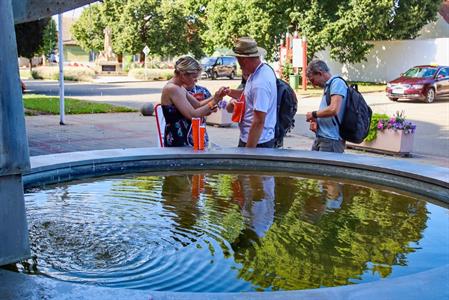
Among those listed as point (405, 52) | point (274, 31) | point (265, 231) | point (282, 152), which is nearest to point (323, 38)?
point (274, 31)

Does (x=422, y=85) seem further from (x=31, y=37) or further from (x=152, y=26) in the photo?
(x=152, y=26)

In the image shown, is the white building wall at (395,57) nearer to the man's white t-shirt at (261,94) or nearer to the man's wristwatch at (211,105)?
the man's white t-shirt at (261,94)

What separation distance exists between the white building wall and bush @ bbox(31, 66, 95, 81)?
54.5 ft

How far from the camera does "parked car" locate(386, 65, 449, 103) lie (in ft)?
79.2

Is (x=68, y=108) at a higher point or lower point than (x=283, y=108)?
lower

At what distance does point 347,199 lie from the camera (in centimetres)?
454

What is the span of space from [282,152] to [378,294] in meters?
3.35

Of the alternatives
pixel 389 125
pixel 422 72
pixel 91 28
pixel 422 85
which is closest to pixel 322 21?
pixel 422 72

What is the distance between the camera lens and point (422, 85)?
952 inches

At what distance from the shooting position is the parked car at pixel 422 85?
79.2 ft

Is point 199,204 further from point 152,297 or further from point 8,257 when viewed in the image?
point 152,297

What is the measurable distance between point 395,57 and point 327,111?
29729 mm

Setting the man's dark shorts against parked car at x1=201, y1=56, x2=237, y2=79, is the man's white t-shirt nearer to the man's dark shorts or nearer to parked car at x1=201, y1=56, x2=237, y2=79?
the man's dark shorts

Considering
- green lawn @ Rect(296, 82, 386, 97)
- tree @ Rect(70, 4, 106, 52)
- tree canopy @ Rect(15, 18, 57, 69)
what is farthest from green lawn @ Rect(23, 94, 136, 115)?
tree @ Rect(70, 4, 106, 52)
